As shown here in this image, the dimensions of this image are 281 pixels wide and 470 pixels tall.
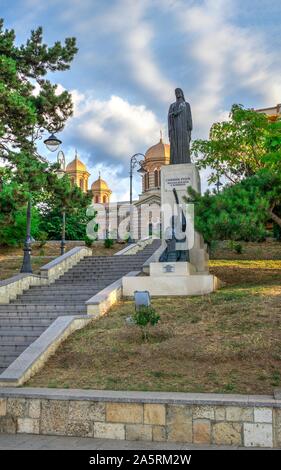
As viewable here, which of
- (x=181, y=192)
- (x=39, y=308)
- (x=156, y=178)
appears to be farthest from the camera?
(x=156, y=178)

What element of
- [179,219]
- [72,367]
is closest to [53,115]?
[179,219]

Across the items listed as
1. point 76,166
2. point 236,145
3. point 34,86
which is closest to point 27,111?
point 34,86

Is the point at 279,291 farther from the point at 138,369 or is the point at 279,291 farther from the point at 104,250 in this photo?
the point at 104,250

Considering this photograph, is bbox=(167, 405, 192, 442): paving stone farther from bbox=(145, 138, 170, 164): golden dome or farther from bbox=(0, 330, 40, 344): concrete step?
bbox=(145, 138, 170, 164): golden dome

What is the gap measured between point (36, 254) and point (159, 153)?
37.4 meters

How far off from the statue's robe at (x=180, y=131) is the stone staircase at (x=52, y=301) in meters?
4.45

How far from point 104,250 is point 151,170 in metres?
36.2

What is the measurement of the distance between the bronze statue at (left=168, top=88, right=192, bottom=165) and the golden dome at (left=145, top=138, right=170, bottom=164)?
44.8 meters

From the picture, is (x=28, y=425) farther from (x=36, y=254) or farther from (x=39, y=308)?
(x=36, y=254)

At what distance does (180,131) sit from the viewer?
1664cm

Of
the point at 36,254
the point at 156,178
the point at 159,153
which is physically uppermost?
the point at 159,153

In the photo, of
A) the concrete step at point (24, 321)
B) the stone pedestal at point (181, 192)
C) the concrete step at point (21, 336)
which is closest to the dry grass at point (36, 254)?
the stone pedestal at point (181, 192)

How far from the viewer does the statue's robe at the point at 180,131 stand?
16.5 metres

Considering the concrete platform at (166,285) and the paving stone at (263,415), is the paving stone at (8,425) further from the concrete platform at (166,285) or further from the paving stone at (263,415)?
the concrete platform at (166,285)
